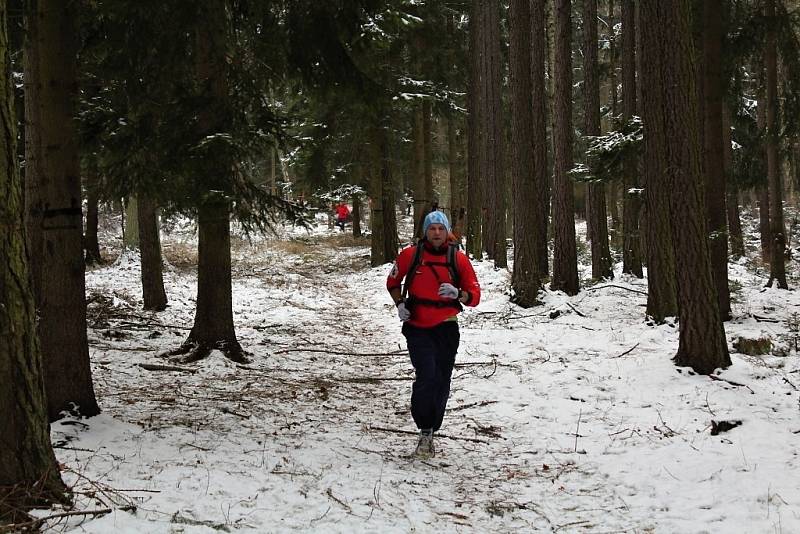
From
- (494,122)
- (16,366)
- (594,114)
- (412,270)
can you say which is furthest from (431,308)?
(494,122)

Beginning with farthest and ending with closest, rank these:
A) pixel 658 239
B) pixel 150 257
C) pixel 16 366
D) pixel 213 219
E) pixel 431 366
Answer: pixel 150 257
pixel 658 239
pixel 213 219
pixel 431 366
pixel 16 366

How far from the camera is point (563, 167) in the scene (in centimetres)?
1461

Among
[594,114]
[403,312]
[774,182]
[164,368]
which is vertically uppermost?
[594,114]

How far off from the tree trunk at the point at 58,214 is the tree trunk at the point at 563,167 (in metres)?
10.6

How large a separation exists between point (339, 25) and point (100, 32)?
3.08 metres

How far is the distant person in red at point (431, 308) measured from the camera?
5.59 m

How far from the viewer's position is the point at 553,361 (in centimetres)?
879

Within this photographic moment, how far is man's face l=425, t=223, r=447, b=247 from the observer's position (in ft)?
18.7

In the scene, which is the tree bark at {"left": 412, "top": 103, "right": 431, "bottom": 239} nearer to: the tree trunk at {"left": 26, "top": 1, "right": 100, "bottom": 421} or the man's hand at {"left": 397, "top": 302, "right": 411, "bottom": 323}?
the man's hand at {"left": 397, "top": 302, "right": 411, "bottom": 323}

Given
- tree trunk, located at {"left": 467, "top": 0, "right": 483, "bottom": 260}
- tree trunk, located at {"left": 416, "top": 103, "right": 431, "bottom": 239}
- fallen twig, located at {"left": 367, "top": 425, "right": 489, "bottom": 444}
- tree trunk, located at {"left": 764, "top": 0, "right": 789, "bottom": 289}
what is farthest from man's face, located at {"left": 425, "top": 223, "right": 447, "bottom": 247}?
tree trunk, located at {"left": 467, "top": 0, "right": 483, "bottom": 260}

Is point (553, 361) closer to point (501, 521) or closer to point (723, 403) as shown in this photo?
point (723, 403)

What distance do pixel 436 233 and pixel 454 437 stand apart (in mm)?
2095

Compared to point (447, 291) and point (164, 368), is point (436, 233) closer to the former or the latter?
point (447, 291)

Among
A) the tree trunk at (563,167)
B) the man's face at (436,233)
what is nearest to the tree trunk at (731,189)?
the tree trunk at (563,167)
